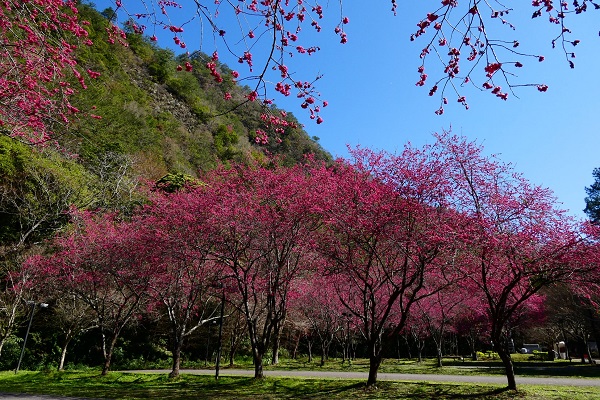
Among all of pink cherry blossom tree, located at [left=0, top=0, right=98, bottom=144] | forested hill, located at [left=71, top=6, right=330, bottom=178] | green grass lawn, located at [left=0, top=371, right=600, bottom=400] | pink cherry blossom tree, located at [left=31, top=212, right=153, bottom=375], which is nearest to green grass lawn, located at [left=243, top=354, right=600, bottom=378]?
green grass lawn, located at [left=0, top=371, right=600, bottom=400]

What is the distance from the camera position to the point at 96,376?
14.6 metres

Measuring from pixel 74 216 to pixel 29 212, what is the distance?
2672 millimetres

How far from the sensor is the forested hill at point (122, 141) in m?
21.6

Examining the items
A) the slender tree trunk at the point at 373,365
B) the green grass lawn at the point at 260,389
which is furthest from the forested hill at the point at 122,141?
the green grass lawn at the point at 260,389

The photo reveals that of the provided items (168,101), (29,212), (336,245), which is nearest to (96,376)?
(336,245)

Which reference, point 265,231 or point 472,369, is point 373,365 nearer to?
point 265,231

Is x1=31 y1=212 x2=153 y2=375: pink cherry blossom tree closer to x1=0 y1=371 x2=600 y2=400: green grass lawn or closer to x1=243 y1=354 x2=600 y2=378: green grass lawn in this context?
x1=0 y1=371 x2=600 y2=400: green grass lawn

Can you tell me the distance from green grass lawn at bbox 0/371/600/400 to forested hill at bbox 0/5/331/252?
6.71 meters

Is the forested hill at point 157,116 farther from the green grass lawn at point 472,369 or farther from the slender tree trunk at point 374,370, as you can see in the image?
the slender tree trunk at point 374,370

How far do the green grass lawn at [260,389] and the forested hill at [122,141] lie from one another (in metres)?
6.71

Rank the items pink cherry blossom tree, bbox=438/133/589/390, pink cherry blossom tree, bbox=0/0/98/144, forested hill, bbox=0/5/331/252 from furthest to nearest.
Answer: forested hill, bbox=0/5/331/252 → pink cherry blossom tree, bbox=438/133/589/390 → pink cherry blossom tree, bbox=0/0/98/144

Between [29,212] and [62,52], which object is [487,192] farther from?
[29,212]

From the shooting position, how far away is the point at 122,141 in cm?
3472

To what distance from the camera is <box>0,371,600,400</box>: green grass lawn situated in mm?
9549
